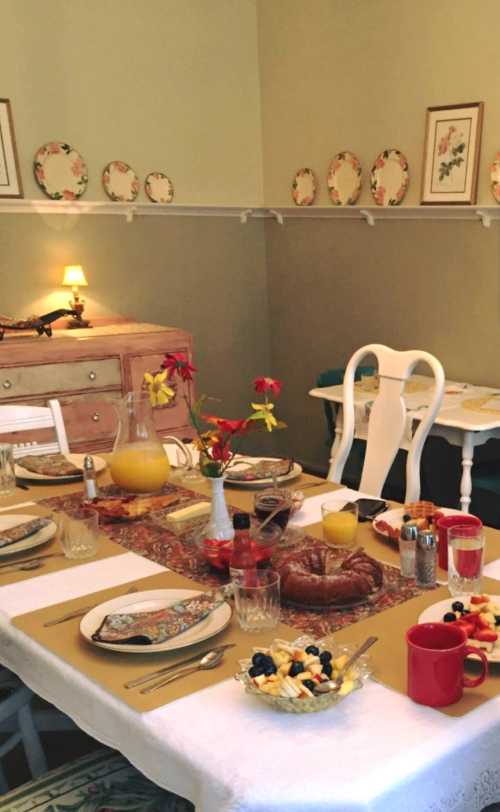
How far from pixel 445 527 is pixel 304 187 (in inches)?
128

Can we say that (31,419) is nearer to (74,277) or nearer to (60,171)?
(74,277)

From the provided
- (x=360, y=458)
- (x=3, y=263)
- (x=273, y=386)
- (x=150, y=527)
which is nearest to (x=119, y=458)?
(x=150, y=527)

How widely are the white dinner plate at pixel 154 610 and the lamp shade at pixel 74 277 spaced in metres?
2.75

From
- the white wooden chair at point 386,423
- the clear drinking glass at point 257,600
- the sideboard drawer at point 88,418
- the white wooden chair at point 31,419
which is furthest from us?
the sideboard drawer at point 88,418

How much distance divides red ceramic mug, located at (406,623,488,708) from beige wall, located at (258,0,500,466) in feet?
9.04

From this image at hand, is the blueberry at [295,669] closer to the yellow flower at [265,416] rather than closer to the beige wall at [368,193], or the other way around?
the yellow flower at [265,416]

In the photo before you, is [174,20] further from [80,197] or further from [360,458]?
[360,458]

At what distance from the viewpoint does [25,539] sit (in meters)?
1.83

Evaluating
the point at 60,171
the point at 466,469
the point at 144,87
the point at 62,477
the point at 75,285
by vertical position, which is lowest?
the point at 466,469

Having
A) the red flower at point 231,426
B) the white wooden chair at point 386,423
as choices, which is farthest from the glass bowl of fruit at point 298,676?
the white wooden chair at point 386,423

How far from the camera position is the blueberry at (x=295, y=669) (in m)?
1.16

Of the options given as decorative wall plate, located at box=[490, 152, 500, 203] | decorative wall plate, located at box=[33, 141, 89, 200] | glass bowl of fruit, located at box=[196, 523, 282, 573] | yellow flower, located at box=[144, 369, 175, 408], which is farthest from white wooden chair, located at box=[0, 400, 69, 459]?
decorative wall plate, located at box=[490, 152, 500, 203]

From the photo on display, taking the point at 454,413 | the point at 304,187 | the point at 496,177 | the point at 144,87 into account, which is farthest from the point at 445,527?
the point at 144,87

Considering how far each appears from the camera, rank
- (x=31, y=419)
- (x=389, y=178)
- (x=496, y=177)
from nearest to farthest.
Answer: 1. (x=31, y=419)
2. (x=496, y=177)
3. (x=389, y=178)
